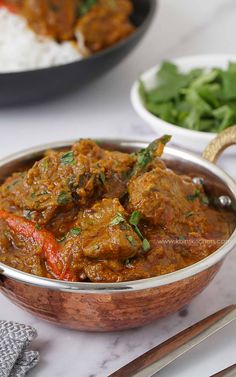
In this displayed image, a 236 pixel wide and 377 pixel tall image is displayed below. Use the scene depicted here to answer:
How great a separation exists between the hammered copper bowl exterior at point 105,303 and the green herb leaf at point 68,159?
1.35 feet

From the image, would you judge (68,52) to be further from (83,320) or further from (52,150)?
(83,320)

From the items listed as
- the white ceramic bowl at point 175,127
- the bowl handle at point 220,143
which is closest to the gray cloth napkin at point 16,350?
the bowl handle at point 220,143

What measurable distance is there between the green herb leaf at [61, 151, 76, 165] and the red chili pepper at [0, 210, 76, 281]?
0.21m

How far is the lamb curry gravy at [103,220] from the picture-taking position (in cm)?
211

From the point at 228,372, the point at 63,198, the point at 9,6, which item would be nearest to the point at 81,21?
the point at 9,6

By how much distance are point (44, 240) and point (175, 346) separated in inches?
19.4

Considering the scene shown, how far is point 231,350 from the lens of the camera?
2201 mm

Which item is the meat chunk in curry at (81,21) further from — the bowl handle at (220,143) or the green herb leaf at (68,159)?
the green herb leaf at (68,159)

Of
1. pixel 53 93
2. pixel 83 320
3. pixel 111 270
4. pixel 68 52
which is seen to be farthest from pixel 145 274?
pixel 68 52

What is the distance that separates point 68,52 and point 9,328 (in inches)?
83.2

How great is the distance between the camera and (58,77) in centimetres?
349

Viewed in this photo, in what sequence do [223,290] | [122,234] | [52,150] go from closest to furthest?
[122,234] < [223,290] < [52,150]

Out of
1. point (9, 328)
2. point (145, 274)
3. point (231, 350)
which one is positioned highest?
point (145, 274)

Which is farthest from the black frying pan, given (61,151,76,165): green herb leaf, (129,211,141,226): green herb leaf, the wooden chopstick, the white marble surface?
the wooden chopstick
